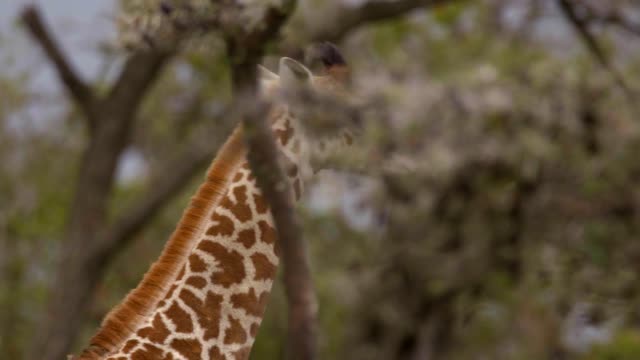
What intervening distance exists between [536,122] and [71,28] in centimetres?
508

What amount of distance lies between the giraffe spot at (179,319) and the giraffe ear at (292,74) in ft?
2.47

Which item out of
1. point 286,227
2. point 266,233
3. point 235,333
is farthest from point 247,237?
point 286,227

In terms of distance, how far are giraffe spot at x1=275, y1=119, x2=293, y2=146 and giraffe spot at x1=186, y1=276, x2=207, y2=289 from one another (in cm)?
44

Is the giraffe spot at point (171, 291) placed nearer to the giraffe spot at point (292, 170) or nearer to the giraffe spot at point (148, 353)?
the giraffe spot at point (148, 353)

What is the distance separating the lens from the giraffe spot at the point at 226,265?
465 centimetres

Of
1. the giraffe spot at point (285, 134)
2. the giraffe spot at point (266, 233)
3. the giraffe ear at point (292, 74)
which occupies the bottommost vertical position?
the giraffe spot at point (266, 233)

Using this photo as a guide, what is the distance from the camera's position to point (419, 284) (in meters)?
15.2

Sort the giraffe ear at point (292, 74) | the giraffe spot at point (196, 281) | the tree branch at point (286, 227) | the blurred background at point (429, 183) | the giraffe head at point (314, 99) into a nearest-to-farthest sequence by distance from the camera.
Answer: the tree branch at point (286, 227) → the giraffe head at point (314, 99) → the giraffe ear at point (292, 74) → the giraffe spot at point (196, 281) → the blurred background at point (429, 183)

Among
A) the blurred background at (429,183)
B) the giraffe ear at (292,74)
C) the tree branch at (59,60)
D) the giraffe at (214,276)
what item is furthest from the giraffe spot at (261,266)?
the tree branch at (59,60)

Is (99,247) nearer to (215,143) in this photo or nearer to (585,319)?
(215,143)

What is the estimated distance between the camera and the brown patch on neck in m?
4.51

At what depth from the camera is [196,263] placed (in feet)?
15.2

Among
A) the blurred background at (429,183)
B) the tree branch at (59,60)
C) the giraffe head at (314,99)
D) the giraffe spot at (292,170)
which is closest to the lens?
the giraffe head at (314,99)

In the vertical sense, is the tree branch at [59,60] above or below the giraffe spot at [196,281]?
below
